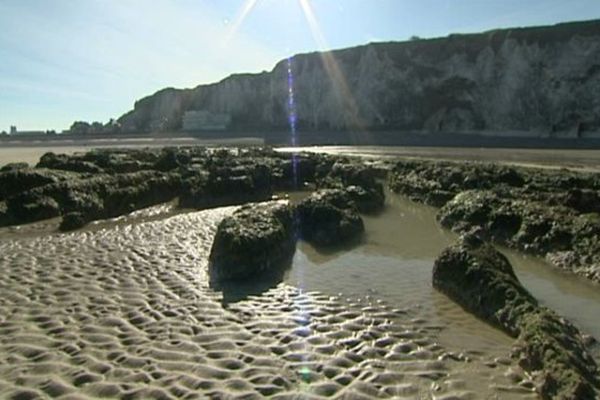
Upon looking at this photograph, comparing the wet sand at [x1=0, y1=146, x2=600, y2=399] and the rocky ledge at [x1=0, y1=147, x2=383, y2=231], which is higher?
the rocky ledge at [x1=0, y1=147, x2=383, y2=231]

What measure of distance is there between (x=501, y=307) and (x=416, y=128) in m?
47.7

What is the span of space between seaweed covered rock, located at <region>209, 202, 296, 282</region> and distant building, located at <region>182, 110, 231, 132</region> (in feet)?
215

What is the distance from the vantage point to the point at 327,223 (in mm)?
10328

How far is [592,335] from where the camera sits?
5371 millimetres

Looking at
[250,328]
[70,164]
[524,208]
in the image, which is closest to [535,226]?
[524,208]

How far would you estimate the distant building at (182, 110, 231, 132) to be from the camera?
238ft

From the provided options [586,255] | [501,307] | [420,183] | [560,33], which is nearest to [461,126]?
[560,33]

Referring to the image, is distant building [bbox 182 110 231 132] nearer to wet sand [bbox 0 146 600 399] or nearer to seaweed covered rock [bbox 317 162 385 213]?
seaweed covered rock [bbox 317 162 385 213]

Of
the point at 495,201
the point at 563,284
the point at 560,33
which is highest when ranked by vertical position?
the point at 560,33

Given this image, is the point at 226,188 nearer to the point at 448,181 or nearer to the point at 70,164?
the point at 70,164

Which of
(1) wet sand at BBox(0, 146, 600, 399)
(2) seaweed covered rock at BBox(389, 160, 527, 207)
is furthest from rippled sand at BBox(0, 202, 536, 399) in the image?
(2) seaweed covered rock at BBox(389, 160, 527, 207)

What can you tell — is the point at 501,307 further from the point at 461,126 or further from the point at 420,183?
the point at 461,126

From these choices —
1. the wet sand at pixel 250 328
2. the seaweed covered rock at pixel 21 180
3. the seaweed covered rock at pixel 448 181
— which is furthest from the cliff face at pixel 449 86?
the seaweed covered rock at pixel 21 180

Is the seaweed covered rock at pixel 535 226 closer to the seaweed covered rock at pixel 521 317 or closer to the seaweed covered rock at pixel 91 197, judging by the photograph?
the seaweed covered rock at pixel 521 317
